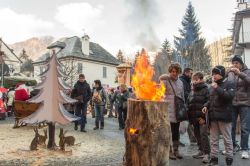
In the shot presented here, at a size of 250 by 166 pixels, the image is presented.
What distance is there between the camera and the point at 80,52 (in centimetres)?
5891

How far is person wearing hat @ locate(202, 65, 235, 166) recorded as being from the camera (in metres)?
7.60

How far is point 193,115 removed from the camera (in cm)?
877

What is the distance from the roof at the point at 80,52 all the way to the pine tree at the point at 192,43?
478 inches

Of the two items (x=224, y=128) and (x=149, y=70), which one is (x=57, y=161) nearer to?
(x=149, y=70)

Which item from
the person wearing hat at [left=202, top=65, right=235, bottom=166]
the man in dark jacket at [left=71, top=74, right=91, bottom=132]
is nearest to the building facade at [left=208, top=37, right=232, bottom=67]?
the man in dark jacket at [left=71, top=74, right=91, bottom=132]

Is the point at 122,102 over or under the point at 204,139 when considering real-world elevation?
over

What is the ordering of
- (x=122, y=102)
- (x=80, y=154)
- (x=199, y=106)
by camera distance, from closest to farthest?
(x=199, y=106) → (x=80, y=154) → (x=122, y=102)

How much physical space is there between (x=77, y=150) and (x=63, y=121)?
1.07 meters

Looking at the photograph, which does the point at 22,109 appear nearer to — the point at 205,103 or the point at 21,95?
the point at 21,95

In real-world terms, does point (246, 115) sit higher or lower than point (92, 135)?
higher

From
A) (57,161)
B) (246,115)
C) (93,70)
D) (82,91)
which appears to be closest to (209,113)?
(246,115)

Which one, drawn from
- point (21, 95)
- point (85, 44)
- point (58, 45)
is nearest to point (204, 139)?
point (21, 95)

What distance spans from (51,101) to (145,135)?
4901 millimetres

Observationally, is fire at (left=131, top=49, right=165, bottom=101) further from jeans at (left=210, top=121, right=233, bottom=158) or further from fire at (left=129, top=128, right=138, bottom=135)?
jeans at (left=210, top=121, right=233, bottom=158)
